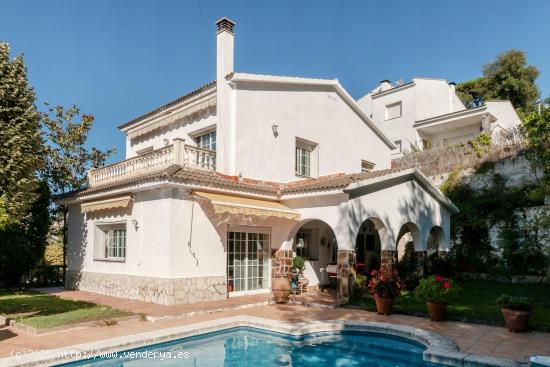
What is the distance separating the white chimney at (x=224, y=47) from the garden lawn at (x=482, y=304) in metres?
15.6

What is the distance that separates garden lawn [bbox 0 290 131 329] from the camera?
15445 mm

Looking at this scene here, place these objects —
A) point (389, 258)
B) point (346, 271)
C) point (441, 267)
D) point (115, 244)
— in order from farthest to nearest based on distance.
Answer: point (441, 267), point (115, 244), point (389, 258), point (346, 271)

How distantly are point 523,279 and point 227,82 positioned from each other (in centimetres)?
2444

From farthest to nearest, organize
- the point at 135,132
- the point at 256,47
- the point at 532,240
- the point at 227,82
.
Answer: the point at 135,132, the point at 532,240, the point at 256,47, the point at 227,82

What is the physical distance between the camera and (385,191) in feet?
75.4

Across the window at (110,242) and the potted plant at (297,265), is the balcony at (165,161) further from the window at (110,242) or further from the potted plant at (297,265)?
the potted plant at (297,265)

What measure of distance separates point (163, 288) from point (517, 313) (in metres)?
15.1

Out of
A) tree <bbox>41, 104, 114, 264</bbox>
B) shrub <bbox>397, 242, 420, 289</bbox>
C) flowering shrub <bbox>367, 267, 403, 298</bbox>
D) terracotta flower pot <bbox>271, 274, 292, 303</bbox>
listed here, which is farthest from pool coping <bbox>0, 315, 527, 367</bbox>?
tree <bbox>41, 104, 114, 264</bbox>

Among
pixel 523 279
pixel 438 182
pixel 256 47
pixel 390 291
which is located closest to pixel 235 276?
pixel 390 291

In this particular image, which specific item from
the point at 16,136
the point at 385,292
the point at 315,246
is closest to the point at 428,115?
the point at 315,246

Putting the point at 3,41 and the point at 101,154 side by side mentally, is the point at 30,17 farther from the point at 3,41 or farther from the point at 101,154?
the point at 101,154

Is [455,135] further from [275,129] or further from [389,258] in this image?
[389,258]

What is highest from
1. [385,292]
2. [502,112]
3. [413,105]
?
[413,105]

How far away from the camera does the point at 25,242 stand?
28750mm
